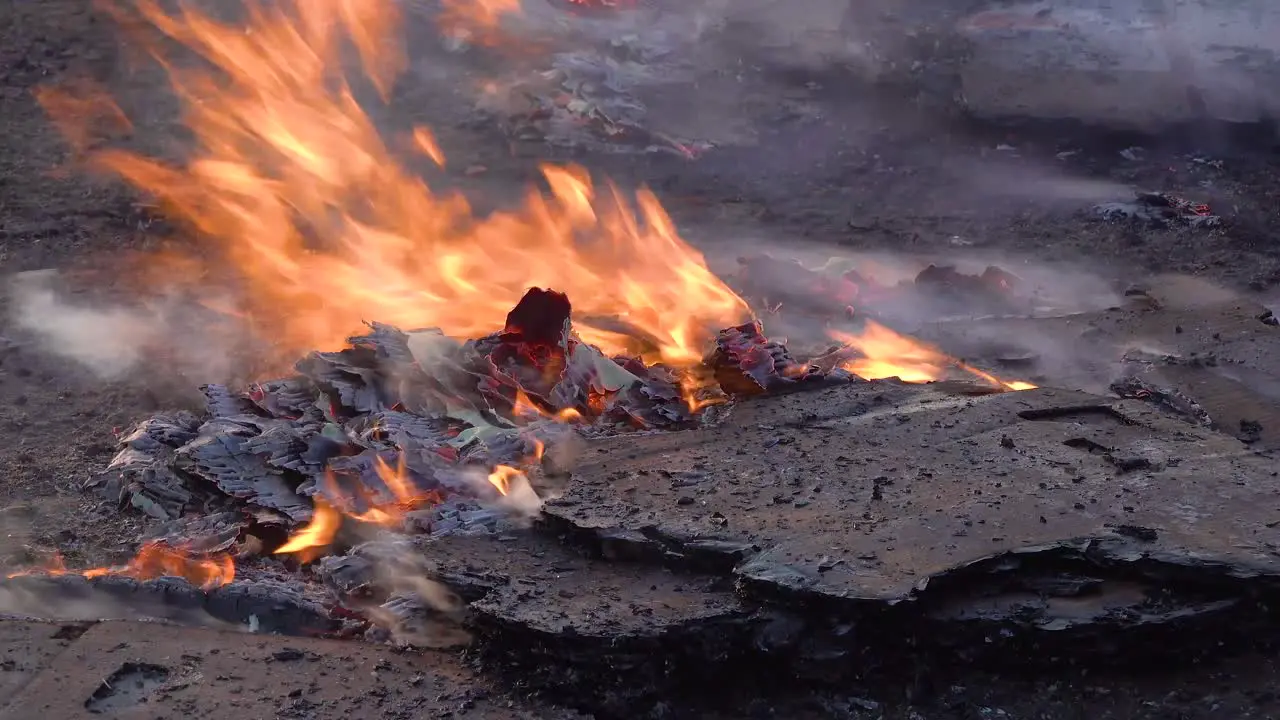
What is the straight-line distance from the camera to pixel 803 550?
3514 millimetres

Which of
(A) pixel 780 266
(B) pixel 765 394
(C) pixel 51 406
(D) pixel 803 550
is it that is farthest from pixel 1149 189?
(C) pixel 51 406

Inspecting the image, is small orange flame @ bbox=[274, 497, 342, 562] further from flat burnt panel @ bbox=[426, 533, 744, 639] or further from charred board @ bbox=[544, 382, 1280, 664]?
charred board @ bbox=[544, 382, 1280, 664]

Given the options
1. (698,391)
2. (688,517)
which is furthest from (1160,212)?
(688,517)

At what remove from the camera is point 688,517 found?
3.83 m

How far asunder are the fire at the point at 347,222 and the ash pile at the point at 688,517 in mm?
820

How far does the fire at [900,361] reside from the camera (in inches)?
218

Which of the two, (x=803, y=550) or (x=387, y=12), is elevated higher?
(x=387, y=12)

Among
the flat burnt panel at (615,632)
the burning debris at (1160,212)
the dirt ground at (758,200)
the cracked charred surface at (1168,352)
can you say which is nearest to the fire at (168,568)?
the dirt ground at (758,200)

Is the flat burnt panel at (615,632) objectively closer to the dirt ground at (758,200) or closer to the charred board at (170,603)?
the charred board at (170,603)

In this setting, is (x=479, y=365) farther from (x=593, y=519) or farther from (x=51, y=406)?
(x=51, y=406)

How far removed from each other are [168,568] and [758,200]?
6.20 m

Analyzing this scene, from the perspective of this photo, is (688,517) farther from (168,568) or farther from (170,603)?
(168,568)

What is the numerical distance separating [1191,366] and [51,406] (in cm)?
555

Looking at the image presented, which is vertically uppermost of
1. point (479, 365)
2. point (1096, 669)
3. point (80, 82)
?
point (80, 82)
